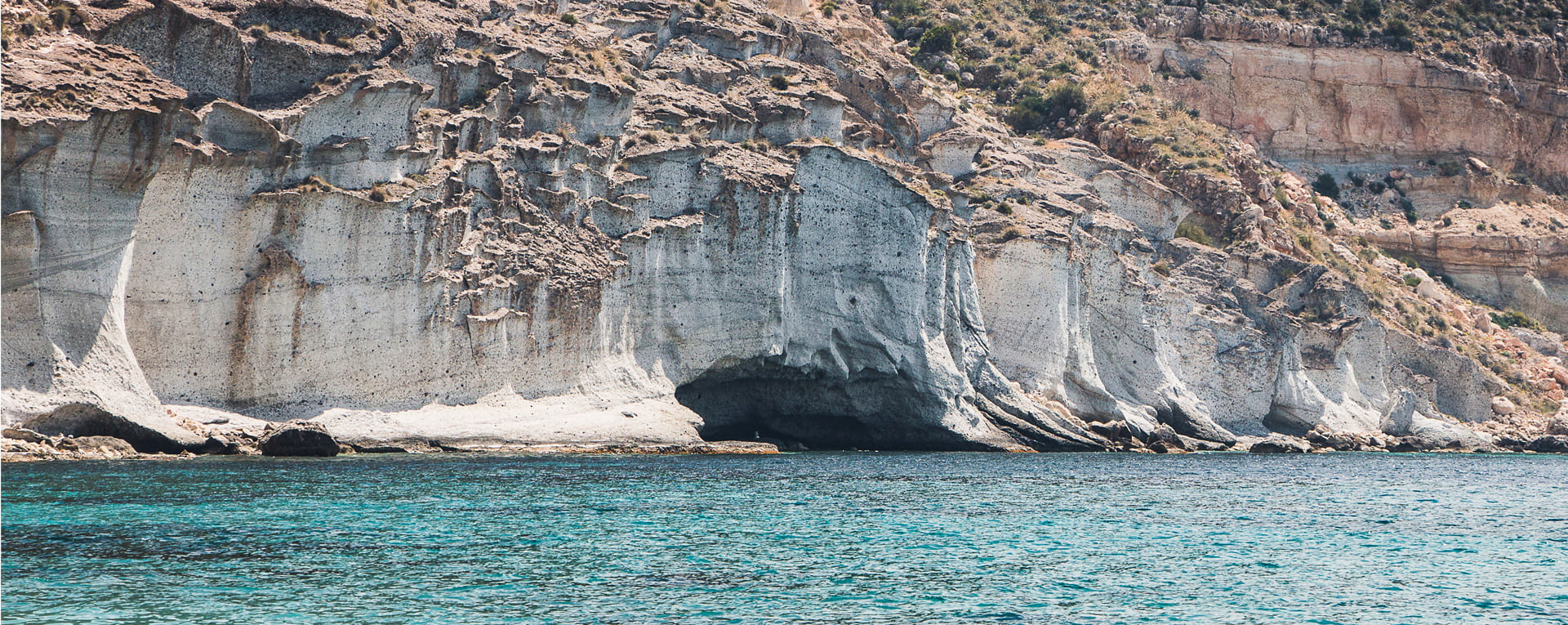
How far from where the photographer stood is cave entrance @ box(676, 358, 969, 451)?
46.5 metres

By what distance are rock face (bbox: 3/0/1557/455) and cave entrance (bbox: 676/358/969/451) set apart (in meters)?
0.11

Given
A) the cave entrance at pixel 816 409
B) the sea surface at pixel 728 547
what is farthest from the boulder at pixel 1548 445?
the cave entrance at pixel 816 409

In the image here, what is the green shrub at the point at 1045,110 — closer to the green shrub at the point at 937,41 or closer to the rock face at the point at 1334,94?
the green shrub at the point at 937,41

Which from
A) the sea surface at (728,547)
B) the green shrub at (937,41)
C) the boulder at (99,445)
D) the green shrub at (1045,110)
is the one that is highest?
the green shrub at (937,41)

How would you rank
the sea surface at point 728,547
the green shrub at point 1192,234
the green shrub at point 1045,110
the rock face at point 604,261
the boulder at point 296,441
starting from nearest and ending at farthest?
the sea surface at point 728,547
the rock face at point 604,261
the boulder at point 296,441
the green shrub at point 1192,234
the green shrub at point 1045,110

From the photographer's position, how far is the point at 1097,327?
54562 millimetres

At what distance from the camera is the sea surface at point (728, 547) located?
58.9 ft

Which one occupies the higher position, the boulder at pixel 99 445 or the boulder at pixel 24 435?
the boulder at pixel 24 435

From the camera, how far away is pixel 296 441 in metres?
35.4

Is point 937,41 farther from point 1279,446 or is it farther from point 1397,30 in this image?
point 1397,30

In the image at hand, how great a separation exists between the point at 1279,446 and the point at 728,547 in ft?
124

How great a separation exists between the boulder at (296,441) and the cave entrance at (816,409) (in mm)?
12587

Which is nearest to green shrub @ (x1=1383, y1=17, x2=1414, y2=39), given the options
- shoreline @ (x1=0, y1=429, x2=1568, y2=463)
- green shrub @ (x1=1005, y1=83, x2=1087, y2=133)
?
green shrub @ (x1=1005, y1=83, x2=1087, y2=133)

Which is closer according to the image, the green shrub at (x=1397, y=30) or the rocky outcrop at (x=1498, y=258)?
the rocky outcrop at (x=1498, y=258)
